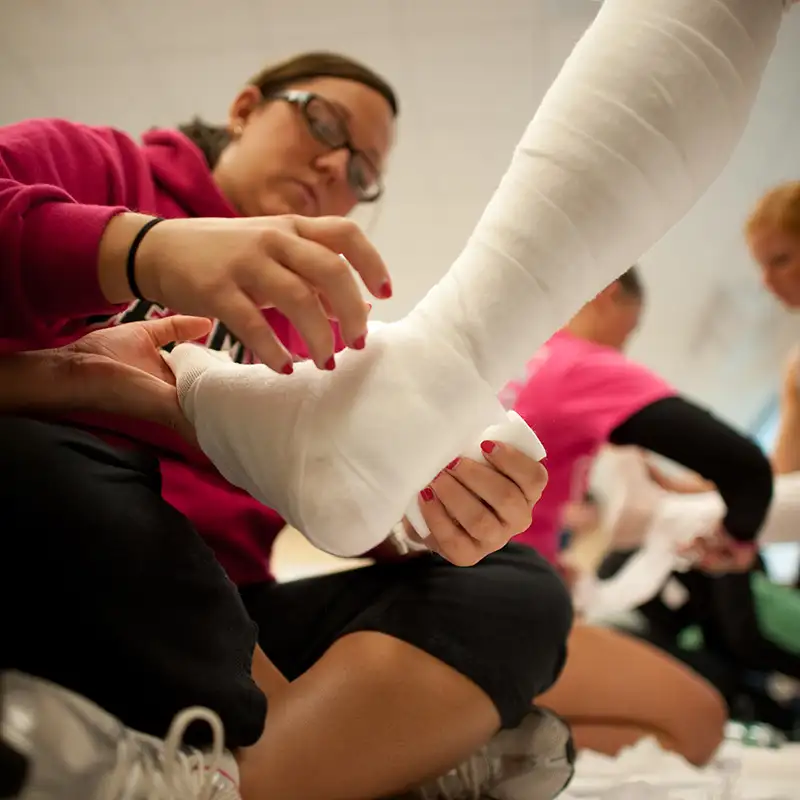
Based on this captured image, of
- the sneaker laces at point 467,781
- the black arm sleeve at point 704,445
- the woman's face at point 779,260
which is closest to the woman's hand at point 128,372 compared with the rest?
the sneaker laces at point 467,781

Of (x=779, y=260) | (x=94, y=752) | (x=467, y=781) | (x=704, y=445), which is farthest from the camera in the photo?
(x=779, y=260)

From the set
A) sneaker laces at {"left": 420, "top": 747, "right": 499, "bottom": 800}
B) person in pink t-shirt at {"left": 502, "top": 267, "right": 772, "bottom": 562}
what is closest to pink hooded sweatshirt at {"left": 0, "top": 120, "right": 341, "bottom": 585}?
sneaker laces at {"left": 420, "top": 747, "right": 499, "bottom": 800}

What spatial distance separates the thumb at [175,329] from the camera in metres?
0.31

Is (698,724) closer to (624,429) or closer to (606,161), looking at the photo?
(624,429)

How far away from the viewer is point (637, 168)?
0.88 ft

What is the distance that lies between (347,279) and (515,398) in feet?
0.39

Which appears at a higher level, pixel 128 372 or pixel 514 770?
pixel 128 372

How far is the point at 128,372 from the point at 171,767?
0.55 feet

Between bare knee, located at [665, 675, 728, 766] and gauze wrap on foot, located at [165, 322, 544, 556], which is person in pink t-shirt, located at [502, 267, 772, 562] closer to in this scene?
bare knee, located at [665, 675, 728, 766]

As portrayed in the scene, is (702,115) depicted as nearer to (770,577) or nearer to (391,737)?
(391,737)

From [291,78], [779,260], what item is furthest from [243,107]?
[779,260]

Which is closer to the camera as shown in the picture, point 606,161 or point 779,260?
point 606,161

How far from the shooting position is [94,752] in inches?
Answer: 9.1

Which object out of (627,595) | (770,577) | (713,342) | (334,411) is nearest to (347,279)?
(334,411)
